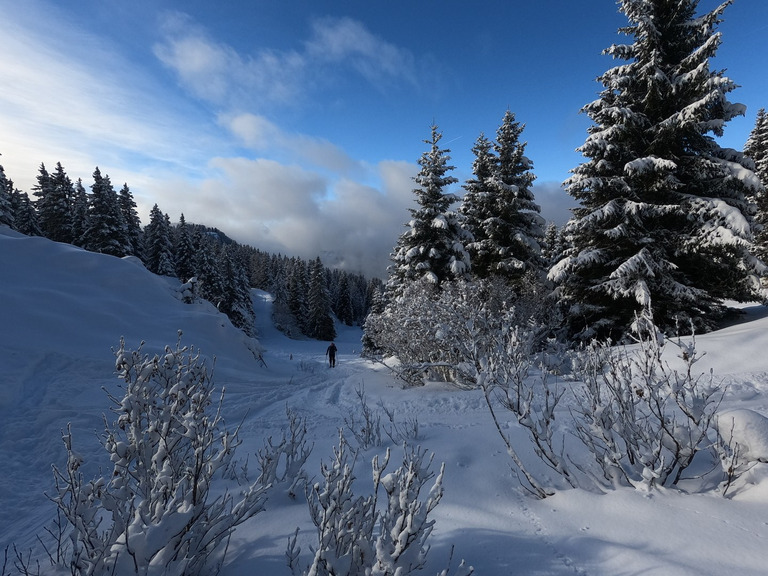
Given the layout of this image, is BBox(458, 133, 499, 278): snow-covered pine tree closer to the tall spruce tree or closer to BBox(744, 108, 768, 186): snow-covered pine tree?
the tall spruce tree

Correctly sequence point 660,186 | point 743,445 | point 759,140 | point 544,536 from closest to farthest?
point 544,536
point 743,445
point 660,186
point 759,140

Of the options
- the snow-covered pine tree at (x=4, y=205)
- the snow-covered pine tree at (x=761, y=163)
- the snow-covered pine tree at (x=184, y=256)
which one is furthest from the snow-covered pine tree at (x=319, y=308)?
A: the snow-covered pine tree at (x=761, y=163)

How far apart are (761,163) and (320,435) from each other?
29381mm

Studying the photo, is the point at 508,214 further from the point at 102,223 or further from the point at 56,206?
the point at 56,206

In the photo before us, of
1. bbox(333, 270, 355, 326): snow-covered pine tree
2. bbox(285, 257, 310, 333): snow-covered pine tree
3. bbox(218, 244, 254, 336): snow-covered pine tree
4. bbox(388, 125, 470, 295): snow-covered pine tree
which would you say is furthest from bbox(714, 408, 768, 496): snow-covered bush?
bbox(333, 270, 355, 326): snow-covered pine tree

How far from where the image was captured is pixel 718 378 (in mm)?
7129

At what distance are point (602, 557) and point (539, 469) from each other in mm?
1470

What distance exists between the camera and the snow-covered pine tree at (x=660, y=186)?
10.7 m

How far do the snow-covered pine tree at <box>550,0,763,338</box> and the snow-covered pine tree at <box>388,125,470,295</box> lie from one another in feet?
18.6

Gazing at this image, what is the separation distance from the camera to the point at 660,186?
11211 mm

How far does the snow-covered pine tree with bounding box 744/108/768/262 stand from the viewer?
1948cm

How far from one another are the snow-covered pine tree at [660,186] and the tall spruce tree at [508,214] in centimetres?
416

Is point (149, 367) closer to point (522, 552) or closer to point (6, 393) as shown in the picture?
point (522, 552)

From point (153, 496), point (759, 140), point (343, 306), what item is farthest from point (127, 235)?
point (759, 140)
